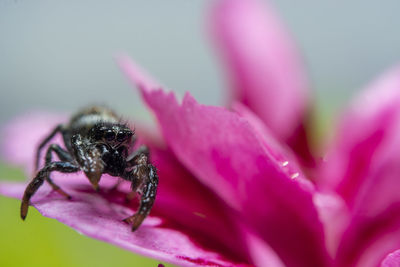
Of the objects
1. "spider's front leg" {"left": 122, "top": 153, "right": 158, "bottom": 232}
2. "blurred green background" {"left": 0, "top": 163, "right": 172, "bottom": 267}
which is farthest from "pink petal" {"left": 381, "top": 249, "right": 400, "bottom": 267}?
"blurred green background" {"left": 0, "top": 163, "right": 172, "bottom": 267}

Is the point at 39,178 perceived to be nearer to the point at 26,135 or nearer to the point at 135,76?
the point at 135,76

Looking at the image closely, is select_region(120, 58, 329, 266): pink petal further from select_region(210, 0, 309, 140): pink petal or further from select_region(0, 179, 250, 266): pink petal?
select_region(210, 0, 309, 140): pink petal

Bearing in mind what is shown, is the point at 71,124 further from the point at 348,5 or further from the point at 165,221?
the point at 348,5

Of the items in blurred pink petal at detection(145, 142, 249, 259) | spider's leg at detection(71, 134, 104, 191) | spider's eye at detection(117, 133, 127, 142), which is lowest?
blurred pink petal at detection(145, 142, 249, 259)

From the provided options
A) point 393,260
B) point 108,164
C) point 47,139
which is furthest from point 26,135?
point 393,260

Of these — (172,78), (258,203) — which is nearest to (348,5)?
(172,78)

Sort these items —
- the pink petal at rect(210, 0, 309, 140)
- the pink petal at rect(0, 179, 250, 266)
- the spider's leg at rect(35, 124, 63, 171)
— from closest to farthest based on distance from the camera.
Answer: the pink petal at rect(0, 179, 250, 266)
the spider's leg at rect(35, 124, 63, 171)
the pink petal at rect(210, 0, 309, 140)

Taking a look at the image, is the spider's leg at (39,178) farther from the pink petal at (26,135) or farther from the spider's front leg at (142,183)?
the pink petal at (26,135)

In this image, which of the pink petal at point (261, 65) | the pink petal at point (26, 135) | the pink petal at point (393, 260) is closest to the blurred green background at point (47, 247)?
the pink petal at point (26, 135)
